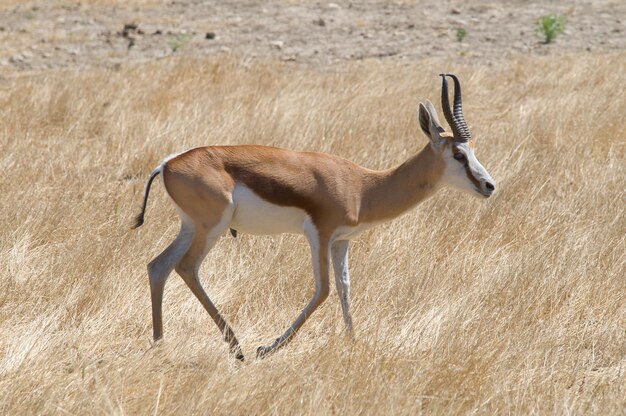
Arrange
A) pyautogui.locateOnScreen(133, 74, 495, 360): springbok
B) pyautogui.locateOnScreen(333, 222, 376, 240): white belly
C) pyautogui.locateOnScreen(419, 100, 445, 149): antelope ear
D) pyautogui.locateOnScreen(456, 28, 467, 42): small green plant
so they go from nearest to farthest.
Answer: pyautogui.locateOnScreen(133, 74, 495, 360): springbok → pyautogui.locateOnScreen(333, 222, 376, 240): white belly → pyautogui.locateOnScreen(419, 100, 445, 149): antelope ear → pyautogui.locateOnScreen(456, 28, 467, 42): small green plant

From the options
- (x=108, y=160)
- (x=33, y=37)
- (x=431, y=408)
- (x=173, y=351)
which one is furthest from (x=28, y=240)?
(x=33, y=37)

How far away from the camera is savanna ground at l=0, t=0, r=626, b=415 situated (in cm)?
477

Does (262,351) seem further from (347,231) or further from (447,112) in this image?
(447,112)

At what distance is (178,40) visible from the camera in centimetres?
1689

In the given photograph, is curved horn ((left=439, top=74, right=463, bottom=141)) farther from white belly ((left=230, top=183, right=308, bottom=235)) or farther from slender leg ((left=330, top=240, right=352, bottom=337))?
white belly ((left=230, top=183, right=308, bottom=235))

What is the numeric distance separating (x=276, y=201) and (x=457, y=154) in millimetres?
1207

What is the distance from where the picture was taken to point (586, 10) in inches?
786

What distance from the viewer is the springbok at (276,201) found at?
5.57 meters

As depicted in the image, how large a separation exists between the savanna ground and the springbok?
346 mm

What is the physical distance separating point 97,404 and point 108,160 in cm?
573

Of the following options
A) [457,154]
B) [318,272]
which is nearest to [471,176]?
[457,154]

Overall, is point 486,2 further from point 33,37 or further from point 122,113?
point 122,113

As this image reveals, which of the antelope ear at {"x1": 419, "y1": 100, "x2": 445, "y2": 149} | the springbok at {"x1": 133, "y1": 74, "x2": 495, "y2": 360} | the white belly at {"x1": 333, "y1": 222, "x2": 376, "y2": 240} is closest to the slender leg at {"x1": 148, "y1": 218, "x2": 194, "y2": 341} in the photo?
the springbok at {"x1": 133, "y1": 74, "x2": 495, "y2": 360}

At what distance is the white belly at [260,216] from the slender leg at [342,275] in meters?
0.33
